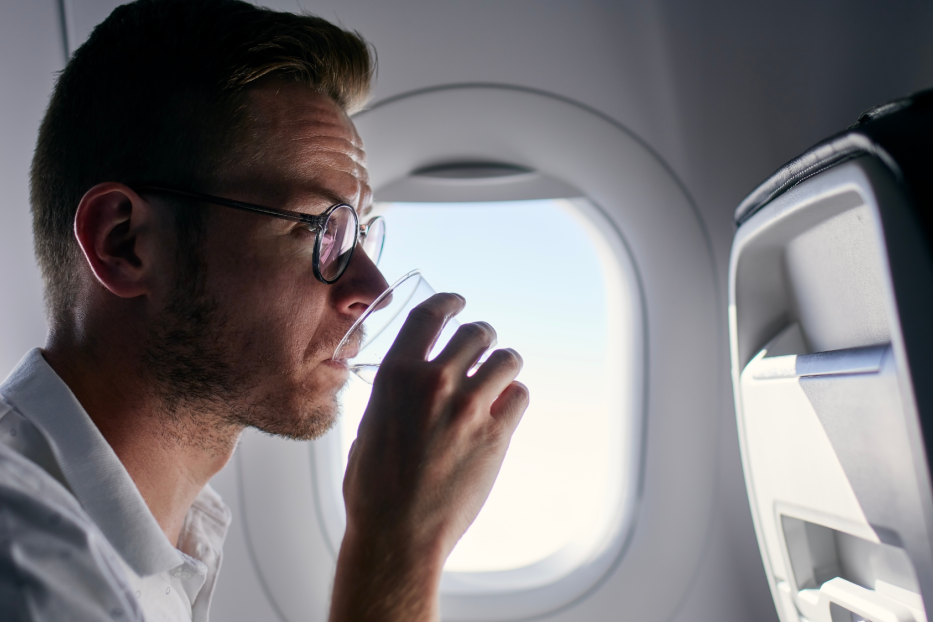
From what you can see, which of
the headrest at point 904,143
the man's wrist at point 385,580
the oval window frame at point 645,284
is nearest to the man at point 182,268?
the man's wrist at point 385,580

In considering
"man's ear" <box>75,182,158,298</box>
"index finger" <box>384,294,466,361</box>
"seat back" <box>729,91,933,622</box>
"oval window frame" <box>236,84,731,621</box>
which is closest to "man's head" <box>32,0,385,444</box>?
"man's ear" <box>75,182,158,298</box>

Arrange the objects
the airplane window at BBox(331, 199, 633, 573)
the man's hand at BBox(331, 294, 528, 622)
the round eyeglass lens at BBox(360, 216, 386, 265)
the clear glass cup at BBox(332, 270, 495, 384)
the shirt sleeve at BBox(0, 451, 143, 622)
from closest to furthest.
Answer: the shirt sleeve at BBox(0, 451, 143, 622)
the man's hand at BBox(331, 294, 528, 622)
the clear glass cup at BBox(332, 270, 495, 384)
the round eyeglass lens at BBox(360, 216, 386, 265)
the airplane window at BBox(331, 199, 633, 573)

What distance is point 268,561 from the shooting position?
1.46 m

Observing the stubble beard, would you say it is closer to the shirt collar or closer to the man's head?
the man's head

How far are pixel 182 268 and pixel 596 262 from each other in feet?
3.17

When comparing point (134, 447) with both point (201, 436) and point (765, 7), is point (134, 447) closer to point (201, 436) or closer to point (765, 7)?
point (201, 436)

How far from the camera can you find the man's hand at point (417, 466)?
2.39 ft

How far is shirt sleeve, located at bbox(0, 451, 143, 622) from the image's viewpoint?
622 millimetres

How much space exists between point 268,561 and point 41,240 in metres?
0.91

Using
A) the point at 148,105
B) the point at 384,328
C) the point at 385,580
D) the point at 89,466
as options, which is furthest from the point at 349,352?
the point at 148,105

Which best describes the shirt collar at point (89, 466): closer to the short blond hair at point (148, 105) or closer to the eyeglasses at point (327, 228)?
the short blond hair at point (148, 105)

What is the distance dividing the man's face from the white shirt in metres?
0.16

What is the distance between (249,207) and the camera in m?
0.99

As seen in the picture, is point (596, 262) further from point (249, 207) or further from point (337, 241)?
point (249, 207)
